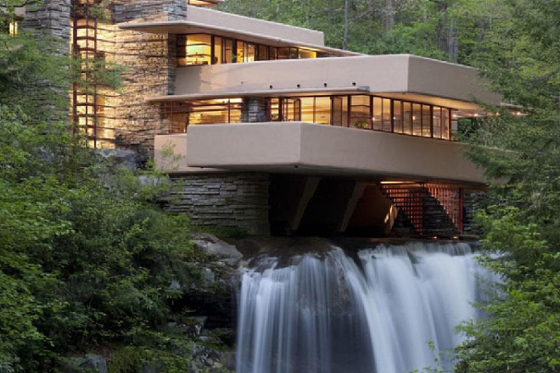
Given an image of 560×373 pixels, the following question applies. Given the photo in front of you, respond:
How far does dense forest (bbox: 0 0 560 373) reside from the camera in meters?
26.0

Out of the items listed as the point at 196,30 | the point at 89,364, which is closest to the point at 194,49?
the point at 196,30

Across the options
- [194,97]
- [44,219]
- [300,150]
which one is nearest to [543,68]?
[300,150]

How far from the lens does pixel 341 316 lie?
36250mm

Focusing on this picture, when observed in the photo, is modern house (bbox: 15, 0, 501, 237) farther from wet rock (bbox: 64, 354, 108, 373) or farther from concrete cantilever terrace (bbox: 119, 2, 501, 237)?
wet rock (bbox: 64, 354, 108, 373)

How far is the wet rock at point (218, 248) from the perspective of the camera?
3766cm

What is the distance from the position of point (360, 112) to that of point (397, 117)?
5.25 ft

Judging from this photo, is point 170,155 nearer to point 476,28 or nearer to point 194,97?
point 194,97

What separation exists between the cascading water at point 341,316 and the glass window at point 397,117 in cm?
573

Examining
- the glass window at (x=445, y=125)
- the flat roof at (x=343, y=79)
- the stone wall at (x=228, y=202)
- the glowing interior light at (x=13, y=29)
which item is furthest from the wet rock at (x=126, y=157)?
the glass window at (x=445, y=125)

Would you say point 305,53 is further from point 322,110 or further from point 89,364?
point 89,364

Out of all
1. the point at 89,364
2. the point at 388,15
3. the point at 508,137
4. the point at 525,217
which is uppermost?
the point at 388,15

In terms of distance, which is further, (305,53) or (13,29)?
(305,53)

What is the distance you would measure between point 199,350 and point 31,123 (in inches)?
308

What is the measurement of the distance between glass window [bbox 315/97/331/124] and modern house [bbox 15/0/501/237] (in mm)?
43
